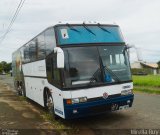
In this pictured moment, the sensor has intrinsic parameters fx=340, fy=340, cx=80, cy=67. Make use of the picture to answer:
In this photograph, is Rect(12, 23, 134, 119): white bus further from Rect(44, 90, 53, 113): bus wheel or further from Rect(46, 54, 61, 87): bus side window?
Rect(44, 90, 53, 113): bus wheel

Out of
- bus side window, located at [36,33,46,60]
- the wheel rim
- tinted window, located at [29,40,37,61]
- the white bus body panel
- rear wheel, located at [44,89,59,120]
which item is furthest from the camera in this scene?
tinted window, located at [29,40,37,61]

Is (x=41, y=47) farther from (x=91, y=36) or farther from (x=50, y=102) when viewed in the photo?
(x=91, y=36)

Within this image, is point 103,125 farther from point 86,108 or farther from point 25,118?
point 25,118

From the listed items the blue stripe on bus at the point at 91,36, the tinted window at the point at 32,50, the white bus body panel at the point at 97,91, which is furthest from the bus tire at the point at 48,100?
the blue stripe on bus at the point at 91,36

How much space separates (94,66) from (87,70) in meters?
0.27

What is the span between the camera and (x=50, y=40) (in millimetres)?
11484

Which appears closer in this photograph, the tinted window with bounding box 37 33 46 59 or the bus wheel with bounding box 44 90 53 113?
the bus wheel with bounding box 44 90 53 113

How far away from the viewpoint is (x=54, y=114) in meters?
11.8

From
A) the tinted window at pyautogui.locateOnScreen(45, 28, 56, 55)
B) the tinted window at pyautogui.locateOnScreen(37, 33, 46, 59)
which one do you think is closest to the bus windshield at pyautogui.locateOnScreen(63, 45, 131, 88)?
the tinted window at pyautogui.locateOnScreen(45, 28, 56, 55)

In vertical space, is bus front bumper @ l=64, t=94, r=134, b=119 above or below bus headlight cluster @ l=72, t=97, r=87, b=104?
below

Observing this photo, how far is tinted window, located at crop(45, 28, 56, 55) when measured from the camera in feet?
36.1

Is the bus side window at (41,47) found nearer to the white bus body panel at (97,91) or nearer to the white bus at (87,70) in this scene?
the white bus at (87,70)

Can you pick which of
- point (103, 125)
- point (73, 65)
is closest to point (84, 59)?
point (73, 65)

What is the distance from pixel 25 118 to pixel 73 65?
10.7 ft
